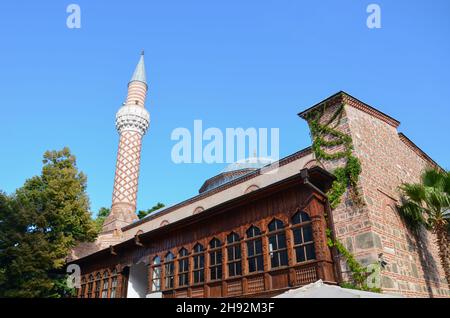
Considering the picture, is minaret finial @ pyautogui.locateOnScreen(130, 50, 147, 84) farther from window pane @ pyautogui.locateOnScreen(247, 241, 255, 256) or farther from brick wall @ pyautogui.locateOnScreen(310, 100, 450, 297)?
window pane @ pyautogui.locateOnScreen(247, 241, 255, 256)

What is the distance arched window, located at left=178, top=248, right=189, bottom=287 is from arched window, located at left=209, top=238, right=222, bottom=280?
1268 millimetres

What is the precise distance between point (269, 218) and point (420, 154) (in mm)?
8669

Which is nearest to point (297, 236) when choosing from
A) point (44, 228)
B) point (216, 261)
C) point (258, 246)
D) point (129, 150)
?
point (258, 246)

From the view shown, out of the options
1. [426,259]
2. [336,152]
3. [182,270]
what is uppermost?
[336,152]

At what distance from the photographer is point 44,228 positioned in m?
17.7

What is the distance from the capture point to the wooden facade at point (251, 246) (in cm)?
915

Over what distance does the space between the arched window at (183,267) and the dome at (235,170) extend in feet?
27.0

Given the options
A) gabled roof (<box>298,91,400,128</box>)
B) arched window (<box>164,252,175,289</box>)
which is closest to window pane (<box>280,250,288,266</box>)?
gabled roof (<box>298,91,400,128</box>)

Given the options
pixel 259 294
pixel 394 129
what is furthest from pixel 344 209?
pixel 394 129

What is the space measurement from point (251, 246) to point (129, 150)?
21306 millimetres

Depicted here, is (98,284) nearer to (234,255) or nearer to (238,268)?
(234,255)

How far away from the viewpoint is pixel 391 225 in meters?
9.80

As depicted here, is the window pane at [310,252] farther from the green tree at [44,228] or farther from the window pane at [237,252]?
the green tree at [44,228]
